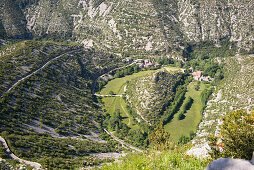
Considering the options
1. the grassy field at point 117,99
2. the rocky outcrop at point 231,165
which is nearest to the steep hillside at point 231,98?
the grassy field at point 117,99

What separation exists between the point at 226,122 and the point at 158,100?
64.2 m

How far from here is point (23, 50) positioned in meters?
80.7

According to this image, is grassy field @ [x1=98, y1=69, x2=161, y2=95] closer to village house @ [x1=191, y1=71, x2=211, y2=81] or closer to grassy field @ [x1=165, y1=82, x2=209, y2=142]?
grassy field @ [x1=165, y1=82, x2=209, y2=142]

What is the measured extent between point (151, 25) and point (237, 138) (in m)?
136

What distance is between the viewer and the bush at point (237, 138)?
10.2 meters

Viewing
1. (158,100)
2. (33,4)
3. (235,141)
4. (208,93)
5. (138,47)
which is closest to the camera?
(235,141)

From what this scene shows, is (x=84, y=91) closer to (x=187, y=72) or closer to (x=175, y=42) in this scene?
(x=187, y=72)

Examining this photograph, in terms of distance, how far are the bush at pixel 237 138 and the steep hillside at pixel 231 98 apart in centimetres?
4524

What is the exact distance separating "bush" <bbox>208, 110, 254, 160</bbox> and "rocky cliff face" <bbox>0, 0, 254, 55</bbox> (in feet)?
393

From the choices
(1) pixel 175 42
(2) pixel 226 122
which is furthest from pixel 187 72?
(2) pixel 226 122

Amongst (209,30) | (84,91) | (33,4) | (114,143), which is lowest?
(114,143)

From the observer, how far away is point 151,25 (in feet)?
452

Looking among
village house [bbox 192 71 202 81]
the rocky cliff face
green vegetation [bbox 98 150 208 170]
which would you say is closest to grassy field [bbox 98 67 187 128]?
village house [bbox 192 71 202 81]

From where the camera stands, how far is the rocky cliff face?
437ft
